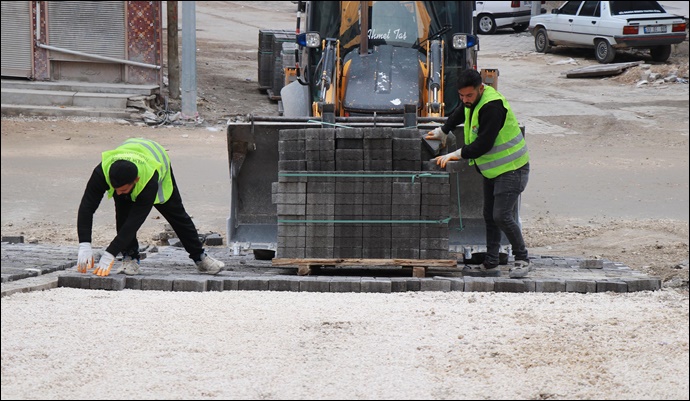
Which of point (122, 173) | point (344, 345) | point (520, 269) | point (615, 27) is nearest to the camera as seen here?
point (344, 345)

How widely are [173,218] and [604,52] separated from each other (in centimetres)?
1964

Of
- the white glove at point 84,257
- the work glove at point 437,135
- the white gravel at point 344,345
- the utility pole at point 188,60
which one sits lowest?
the white gravel at point 344,345

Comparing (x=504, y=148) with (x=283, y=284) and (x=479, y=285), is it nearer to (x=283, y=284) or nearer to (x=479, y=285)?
(x=479, y=285)

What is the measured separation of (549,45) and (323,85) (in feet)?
62.1

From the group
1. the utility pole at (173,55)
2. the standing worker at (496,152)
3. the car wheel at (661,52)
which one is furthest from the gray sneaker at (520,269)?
the car wheel at (661,52)

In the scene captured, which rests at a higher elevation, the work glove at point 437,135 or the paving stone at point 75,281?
the work glove at point 437,135

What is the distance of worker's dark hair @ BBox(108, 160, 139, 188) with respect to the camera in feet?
24.9

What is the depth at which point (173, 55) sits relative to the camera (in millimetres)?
20453

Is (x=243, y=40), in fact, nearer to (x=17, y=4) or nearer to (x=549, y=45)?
(x=549, y=45)

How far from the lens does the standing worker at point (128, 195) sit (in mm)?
7727

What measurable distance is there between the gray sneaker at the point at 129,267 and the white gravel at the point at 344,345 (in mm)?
502

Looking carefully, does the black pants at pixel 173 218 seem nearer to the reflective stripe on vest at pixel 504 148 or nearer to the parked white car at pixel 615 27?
the reflective stripe on vest at pixel 504 148

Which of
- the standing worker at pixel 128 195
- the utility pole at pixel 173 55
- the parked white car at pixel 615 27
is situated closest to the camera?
the standing worker at pixel 128 195

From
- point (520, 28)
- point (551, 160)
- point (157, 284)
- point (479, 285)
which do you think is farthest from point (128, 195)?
point (520, 28)
